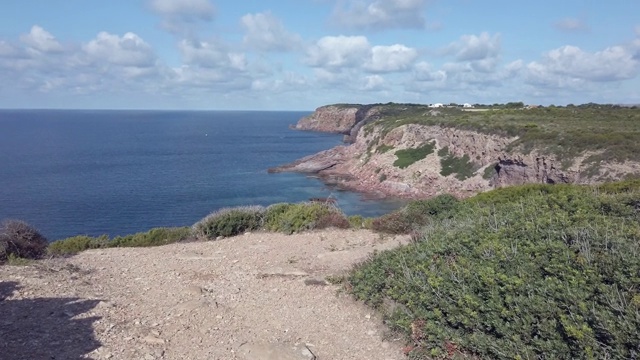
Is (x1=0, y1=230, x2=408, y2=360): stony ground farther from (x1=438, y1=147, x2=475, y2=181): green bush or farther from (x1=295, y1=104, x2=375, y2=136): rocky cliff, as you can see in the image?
(x1=295, y1=104, x2=375, y2=136): rocky cliff

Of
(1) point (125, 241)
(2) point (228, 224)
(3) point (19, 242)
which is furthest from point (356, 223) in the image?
(3) point (19, 242)

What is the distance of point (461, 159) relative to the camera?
55.2 m

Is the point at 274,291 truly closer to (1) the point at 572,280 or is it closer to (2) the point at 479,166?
(1) the point at 572,280

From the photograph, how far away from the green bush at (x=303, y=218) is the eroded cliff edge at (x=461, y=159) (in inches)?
1100

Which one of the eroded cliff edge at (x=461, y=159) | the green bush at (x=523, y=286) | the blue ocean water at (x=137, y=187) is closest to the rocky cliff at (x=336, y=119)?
the blue ocean water at (x=137, y=187)

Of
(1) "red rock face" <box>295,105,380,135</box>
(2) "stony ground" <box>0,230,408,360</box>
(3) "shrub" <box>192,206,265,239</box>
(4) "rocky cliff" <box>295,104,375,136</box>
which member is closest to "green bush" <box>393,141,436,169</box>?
(3) "shrub" <box>192,206,265,239</box>

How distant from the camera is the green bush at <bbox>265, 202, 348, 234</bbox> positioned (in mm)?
16188

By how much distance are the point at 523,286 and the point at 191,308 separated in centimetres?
606

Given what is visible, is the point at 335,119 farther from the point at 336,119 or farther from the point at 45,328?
the point at 45,328

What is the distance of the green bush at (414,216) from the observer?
1572cm

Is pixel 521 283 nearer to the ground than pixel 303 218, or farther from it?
farther from it

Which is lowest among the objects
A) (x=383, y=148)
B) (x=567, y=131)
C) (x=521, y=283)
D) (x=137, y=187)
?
(x=137, y=187)

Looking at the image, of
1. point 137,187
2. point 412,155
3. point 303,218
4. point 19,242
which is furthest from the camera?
point 412,155

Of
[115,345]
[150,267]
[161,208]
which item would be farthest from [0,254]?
[161,208]
